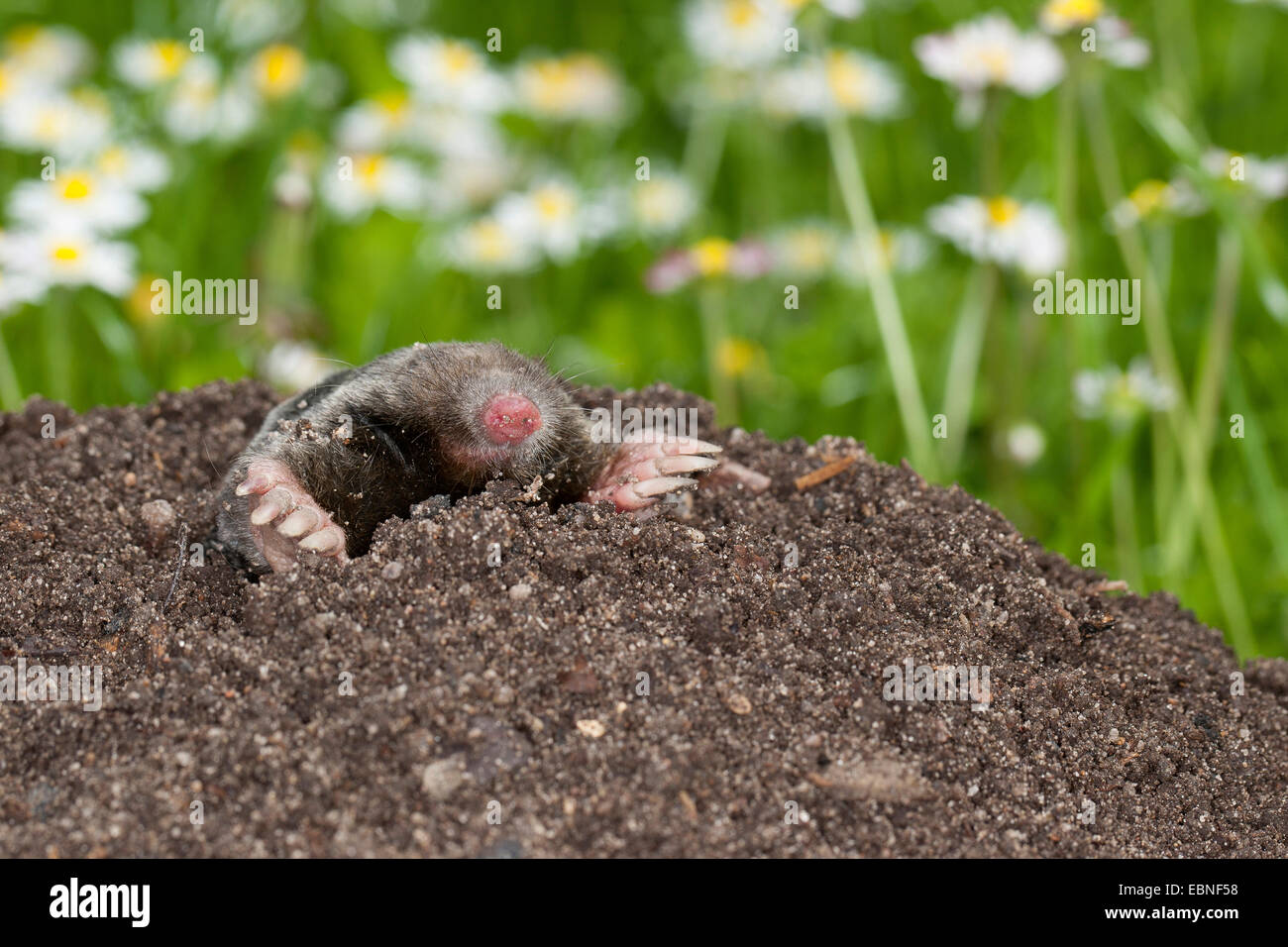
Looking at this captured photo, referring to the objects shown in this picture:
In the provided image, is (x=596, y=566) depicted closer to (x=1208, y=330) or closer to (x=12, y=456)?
(x=12, y=456)

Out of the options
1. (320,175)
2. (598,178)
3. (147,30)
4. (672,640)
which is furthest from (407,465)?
(147,30)

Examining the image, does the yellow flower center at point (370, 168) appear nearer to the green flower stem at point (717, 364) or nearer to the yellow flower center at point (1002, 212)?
the green flower stem at point (717, 364)

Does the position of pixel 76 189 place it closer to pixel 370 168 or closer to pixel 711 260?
pixel 370 168

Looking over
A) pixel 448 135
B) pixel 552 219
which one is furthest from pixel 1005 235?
pixel 448 135

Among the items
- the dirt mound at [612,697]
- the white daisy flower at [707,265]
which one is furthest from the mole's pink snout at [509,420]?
the white daisy flower at [707,265]

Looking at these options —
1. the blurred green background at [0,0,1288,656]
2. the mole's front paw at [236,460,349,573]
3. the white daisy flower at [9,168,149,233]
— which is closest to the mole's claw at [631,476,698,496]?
the mole's front paw at [236,460,349,573]
